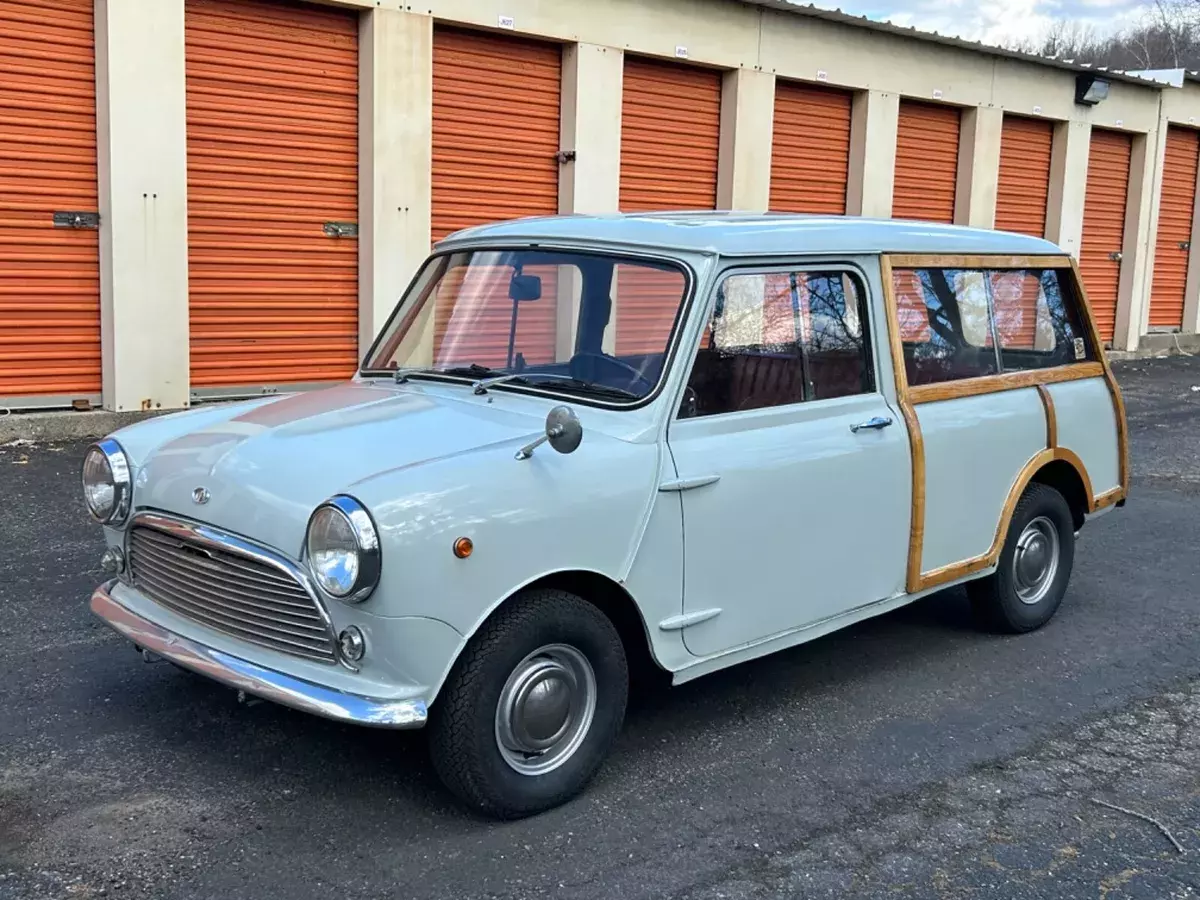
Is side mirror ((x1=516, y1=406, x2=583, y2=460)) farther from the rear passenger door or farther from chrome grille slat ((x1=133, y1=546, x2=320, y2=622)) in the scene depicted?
chrome grille slat ((x1=133, y1=546, x2=320, y2=622))

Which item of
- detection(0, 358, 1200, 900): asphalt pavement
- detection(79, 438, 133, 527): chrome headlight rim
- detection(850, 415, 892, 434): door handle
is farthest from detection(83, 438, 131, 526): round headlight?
detection(850, 415, 892, 434): door handle

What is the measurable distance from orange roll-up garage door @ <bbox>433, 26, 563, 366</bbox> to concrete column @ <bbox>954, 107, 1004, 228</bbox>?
7.00m

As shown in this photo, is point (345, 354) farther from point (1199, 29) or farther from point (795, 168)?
point (1199, 29)

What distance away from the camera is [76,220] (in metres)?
9.63

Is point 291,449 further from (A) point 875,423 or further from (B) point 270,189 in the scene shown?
(B) point 270,189

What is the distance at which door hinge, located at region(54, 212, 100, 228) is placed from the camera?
9.57m

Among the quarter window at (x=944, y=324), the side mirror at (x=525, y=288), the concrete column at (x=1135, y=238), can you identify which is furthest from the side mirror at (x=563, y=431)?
the concrete column at (x=1135, y=238)

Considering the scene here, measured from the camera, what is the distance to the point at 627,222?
14.8 ft

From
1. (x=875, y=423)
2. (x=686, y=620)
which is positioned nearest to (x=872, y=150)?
(x=875, y=423)

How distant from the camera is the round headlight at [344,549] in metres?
3.29

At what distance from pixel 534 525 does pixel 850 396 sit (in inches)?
65.5

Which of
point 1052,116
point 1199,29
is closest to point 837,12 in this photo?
point 1052,116

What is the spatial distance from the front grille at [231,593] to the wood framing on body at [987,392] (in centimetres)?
248

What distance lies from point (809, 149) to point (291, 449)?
12389mm
